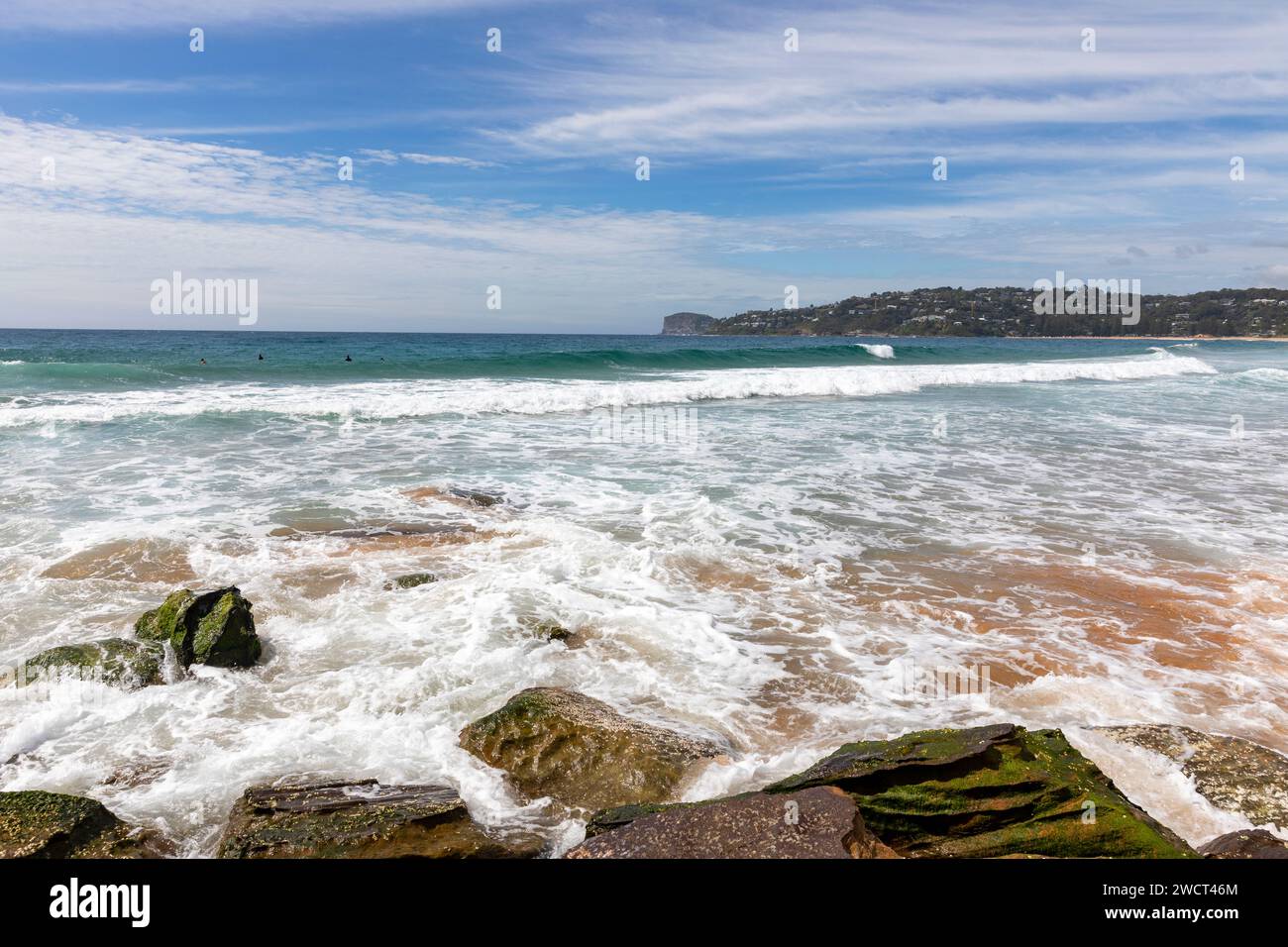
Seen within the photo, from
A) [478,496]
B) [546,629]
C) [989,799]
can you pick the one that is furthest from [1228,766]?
[478,496]

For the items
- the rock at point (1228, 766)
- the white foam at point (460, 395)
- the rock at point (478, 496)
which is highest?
the white foam at point (460, 395)

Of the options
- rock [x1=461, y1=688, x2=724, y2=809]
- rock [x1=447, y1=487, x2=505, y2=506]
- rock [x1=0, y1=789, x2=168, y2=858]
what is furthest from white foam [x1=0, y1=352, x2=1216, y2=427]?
rock [x1=0, y1=789, x2=168, y2=858]

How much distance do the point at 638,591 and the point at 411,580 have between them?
8.43 feet

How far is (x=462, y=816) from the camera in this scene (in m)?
4.05

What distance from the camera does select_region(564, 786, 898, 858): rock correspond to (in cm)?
321

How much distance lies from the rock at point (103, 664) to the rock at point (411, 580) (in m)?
2.39

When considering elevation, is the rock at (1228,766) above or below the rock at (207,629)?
below

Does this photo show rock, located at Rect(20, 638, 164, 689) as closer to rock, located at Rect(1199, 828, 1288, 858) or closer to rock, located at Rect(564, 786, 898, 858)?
rock, located at Rect(564, 786, 898, 858)

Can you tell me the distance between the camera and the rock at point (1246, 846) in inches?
138

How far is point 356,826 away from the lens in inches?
153

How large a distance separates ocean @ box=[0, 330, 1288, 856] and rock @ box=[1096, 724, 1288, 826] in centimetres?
19

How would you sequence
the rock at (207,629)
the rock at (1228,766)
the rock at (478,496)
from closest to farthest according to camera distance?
the rock at (1228,766) < the rock at (207,629) < the rock at (478,496)

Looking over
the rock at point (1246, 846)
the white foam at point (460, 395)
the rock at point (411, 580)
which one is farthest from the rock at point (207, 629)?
the white foam at point (460, 395)

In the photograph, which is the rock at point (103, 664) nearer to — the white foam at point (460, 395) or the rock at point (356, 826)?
the rock at point (356, 826)
